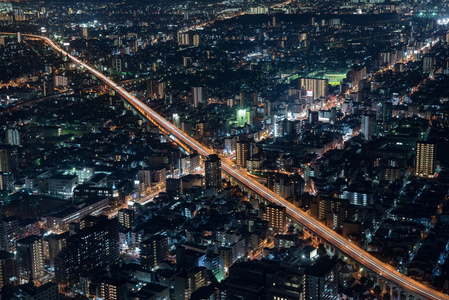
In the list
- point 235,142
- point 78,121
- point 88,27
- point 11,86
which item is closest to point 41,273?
point 235,142

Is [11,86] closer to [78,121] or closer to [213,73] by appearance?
[78,121]

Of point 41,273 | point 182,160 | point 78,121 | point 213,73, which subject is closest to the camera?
point 41,273

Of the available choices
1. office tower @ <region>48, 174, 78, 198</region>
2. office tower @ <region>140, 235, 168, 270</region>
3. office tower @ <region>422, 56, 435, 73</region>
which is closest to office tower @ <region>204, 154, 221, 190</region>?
office tower @ <region>48, 174, 78, 198</region>

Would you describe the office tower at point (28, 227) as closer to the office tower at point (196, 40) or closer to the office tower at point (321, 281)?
the office tower at point (321, 281)

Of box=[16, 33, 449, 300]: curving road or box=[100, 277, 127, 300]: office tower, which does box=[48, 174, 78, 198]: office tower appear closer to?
box=[16, 33, 449, 300]: curving road

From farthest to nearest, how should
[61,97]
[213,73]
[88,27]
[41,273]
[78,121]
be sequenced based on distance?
[88,27]
[213,73]
[61,97]
[78,121]
[41,273]

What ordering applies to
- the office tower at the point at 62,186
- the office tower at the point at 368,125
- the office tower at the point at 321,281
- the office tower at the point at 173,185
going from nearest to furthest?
the office tower at the point at 321,281, the office tower at the point at 173,185, the office tower at the point at 62,186, the office tower at the point at 368,125

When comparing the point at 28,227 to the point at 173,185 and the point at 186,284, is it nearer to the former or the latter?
the point at 173,185

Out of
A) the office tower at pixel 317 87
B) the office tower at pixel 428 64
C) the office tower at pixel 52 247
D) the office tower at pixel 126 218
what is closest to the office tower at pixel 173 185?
the office tower at pixel 126 218
